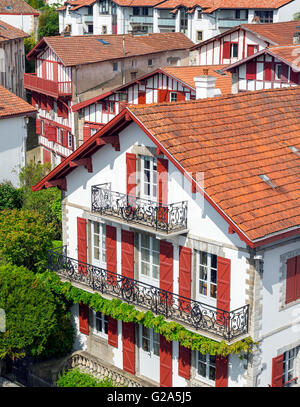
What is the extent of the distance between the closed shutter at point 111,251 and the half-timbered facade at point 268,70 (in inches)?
552

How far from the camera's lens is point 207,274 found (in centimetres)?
2175

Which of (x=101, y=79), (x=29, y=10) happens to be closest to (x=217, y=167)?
(x=101, y=79)

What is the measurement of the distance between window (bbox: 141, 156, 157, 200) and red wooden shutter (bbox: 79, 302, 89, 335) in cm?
491

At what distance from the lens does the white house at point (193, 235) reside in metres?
20.6

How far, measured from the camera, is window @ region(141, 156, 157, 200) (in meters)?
22.9

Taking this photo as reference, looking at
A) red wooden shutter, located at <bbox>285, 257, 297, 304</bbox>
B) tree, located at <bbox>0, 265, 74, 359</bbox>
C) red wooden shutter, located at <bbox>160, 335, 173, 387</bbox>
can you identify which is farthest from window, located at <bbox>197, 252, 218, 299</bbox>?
tree, located at <bbox>0, 265, 74, 359</bbox>

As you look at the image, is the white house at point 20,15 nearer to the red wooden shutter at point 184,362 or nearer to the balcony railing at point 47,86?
the balcony railing at point 47,86

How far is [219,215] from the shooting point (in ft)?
68.4

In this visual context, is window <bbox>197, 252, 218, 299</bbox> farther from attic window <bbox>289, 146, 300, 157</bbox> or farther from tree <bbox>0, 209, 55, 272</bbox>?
tree <bbox>0, 209, 55, 272</bbox>

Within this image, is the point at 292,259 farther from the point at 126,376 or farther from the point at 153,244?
the point at 126,376

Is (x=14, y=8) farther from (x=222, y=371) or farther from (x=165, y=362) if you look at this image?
(x=222, y=371)

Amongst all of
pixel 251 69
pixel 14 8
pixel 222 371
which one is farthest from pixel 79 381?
pixel 14 8

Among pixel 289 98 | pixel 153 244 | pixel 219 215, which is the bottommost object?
pixel 153 244

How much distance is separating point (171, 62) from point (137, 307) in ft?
144
